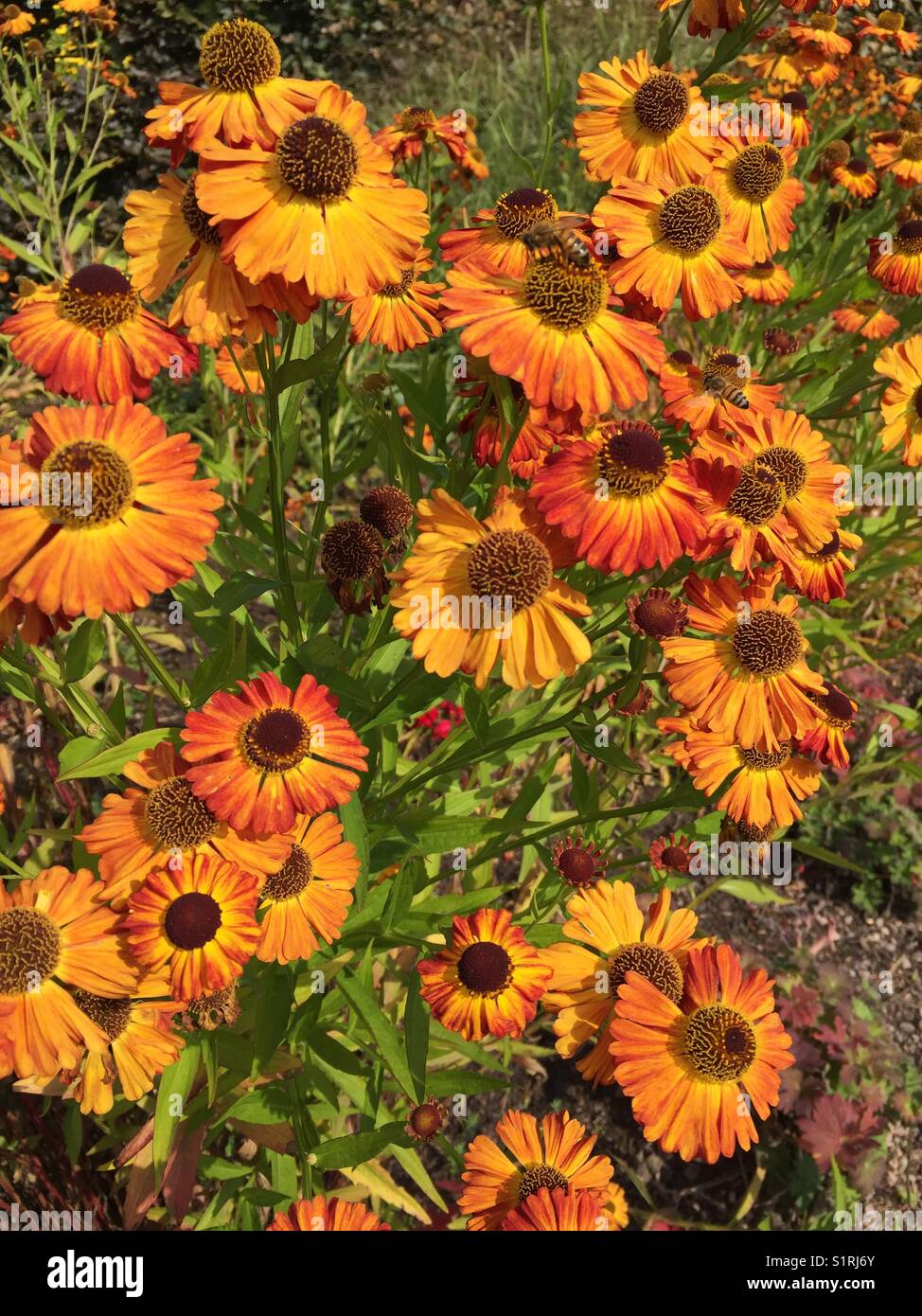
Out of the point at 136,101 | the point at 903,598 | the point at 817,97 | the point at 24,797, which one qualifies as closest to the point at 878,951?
the point at 903,598

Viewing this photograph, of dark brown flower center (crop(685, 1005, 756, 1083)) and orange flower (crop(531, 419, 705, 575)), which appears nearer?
orange flower (crop(531, 419, 705, 575))

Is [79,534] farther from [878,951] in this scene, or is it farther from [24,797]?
[878,951]

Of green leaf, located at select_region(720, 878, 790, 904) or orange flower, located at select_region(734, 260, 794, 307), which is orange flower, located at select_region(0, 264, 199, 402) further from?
green leaf, located at select_region(720, 878, 790, 904)

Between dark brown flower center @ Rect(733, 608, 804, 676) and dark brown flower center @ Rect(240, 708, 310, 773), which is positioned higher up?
dark brown flower center @ Rect(733, 608, 804, 676)

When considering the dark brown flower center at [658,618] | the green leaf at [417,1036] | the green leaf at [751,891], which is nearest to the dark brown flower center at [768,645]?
the dark brown flower center at [658,618]

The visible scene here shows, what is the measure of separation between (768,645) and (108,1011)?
130 cm

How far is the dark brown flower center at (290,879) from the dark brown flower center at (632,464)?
0.84 m

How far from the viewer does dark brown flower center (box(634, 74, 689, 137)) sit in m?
1.90

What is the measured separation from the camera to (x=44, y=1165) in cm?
217

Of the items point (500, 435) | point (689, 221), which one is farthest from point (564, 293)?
point (689, 221)

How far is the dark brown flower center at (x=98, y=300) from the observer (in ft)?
4.66

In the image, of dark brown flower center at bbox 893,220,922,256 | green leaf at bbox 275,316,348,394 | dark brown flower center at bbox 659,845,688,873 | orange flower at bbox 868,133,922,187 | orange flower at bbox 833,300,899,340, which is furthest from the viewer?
orange flower at bbox 868,133,922,187

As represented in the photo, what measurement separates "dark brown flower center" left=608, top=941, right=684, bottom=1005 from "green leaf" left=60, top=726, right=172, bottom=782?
93 cm

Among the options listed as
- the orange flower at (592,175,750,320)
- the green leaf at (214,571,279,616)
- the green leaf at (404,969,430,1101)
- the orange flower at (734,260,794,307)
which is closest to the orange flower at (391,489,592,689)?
the green leaf at (214,571,279,616)
